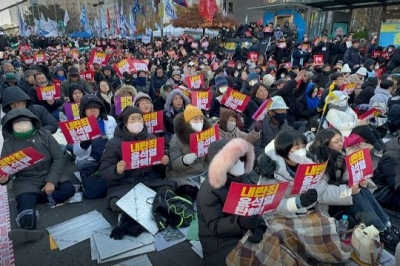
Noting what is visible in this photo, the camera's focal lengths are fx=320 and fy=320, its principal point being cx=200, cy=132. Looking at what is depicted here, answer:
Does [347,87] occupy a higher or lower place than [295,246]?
higher

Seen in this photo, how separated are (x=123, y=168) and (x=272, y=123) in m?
2.35

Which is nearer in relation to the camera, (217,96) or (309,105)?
(309,105)

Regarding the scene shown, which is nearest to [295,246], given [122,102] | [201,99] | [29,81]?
[201,99]

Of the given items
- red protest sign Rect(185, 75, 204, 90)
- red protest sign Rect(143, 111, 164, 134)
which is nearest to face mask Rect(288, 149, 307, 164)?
red protest sign Rect(143, 111, 164, 134)

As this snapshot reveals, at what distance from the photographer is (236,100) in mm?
5945

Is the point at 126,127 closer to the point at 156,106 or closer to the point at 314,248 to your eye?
the point at 314,248

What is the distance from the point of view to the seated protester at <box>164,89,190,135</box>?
5.44m

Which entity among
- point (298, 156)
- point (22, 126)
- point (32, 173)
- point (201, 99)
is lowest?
point (32, 173)

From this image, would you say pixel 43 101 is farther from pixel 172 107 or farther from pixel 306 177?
pixel 306 177

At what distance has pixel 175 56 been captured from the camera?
16047 mm

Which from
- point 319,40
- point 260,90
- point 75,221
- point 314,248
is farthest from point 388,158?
point 319,40

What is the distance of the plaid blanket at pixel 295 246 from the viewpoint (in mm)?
2568

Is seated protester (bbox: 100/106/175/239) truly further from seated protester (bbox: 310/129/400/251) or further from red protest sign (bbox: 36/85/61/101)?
red protest sign (bbox: 36/85/61/101)

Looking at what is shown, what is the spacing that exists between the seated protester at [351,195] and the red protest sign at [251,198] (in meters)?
0.94
